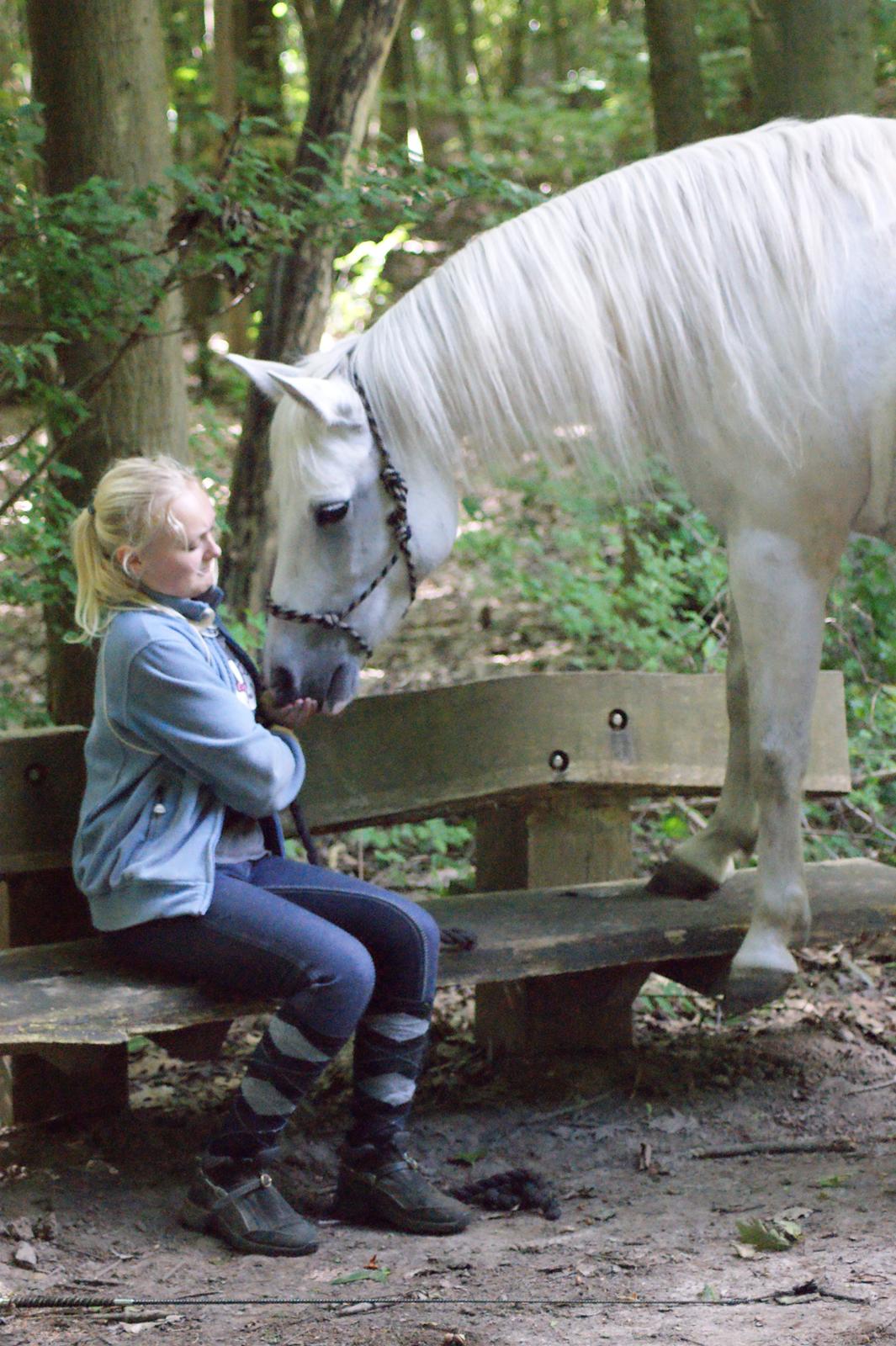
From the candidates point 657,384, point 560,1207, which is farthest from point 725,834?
point 657,384

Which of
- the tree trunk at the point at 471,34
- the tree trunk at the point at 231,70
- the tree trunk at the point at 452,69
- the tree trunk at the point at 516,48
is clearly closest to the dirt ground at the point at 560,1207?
the tree trunk at the point at 231,70

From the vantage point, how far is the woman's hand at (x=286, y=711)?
2.83 metres

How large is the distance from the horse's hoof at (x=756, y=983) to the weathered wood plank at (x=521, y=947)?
0.15 meters

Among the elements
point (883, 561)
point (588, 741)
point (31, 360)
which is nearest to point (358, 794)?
point (588, 741)

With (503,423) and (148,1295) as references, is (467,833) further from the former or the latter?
(148,1295)

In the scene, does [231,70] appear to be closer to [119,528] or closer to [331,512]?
[331,512]

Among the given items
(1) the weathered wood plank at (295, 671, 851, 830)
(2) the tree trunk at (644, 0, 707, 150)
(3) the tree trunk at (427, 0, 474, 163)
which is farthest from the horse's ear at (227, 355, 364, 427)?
(3) the tree trunk at (427, 0, 474, 163)

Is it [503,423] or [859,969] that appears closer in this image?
[503,423]

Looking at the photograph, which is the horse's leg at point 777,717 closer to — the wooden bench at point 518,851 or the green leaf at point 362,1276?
the wooden bench at point 518,851

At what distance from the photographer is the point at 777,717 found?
2980mm

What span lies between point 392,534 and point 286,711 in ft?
1.41

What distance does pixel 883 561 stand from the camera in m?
4.53

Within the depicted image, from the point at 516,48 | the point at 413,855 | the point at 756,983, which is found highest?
the point at 516,48

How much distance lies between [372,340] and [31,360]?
2.67 feet
